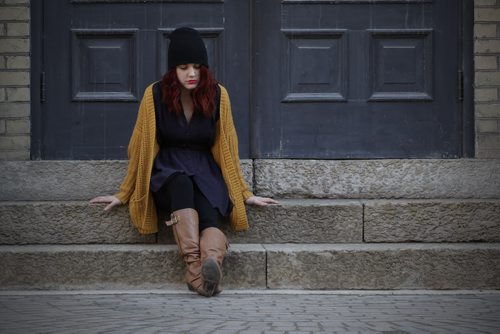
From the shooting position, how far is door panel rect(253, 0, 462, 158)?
725 centimetres

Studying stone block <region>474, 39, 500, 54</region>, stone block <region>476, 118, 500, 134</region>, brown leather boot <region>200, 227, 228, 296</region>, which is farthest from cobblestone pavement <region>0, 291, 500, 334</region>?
stone block <region>474, 39, 500, 54</region>

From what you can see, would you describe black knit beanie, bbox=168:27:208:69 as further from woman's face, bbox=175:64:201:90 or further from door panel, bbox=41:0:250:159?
door panel, bbox=41:0:250:159

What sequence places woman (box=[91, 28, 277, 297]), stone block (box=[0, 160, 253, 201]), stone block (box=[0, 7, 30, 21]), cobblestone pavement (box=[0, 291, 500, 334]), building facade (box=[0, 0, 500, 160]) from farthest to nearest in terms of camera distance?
building facade (box=[0, 0, 500, 160])
stone block (box=[0, 7, 30, 21])
stone block (box=[0, 160, 253, 201])
woman (box=[91, 28, 277, 297])
cobblestone pavement (box=[0, 291, 500, 334])

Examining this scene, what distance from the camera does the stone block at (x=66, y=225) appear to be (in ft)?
21.7

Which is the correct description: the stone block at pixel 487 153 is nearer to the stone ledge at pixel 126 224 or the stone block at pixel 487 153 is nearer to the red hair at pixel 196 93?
the stone ledge at pixel 126 224

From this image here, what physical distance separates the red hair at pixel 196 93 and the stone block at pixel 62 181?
2.71 feet

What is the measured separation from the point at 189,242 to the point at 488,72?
2547mm

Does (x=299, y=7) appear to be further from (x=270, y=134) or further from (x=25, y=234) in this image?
(x=25, y=234)

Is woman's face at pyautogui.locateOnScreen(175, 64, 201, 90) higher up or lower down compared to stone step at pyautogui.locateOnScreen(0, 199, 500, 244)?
higher up

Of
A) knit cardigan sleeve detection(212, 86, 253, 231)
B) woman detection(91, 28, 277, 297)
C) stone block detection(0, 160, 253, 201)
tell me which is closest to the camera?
woman detection(91, 28, 277, 297)

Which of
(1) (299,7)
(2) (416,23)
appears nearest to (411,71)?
(2) (416,23)

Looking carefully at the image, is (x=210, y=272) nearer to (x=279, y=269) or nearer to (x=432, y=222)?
(x=279, y=269)

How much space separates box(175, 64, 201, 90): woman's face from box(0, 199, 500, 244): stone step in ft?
3.04

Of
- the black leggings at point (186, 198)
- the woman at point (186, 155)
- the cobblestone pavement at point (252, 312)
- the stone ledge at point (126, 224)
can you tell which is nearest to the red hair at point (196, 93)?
the woman at point (186, 155)
